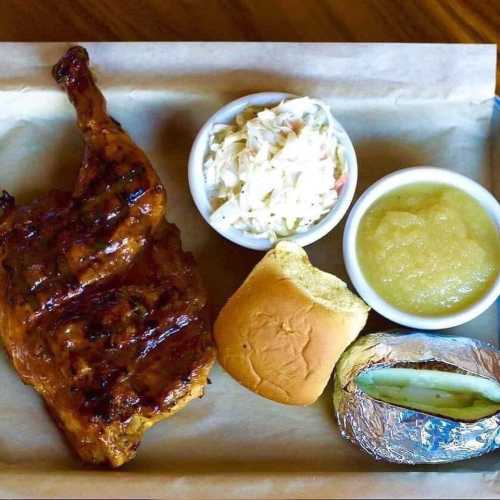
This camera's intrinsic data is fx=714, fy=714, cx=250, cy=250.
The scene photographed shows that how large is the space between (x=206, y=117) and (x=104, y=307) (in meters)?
0.75

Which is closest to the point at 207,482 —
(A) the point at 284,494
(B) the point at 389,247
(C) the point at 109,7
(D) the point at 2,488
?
(A) the point at 284,494

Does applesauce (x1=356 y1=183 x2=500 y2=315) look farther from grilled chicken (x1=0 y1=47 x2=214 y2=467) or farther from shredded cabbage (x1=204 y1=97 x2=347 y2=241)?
grilled chicken (x1=0 y1=47 x2=214 y2=467)

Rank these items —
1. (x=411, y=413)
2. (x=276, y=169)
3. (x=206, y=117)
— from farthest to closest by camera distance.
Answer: (x=206, y=117) → (x=276, y=169) → (x=411, y=413)

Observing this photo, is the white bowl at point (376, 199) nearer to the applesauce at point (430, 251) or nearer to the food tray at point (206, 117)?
the applesauce at point (430, 251)

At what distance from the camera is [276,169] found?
2076 mm

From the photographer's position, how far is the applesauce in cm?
206

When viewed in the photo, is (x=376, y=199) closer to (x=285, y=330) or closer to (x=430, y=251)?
(x=430, y=251)

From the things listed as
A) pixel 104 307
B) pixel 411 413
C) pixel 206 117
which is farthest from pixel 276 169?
→ pixel 411 413

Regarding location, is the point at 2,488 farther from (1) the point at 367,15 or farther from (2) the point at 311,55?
Answer: (1) the point at 367,15

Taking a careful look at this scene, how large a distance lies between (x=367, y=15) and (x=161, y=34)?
702mm

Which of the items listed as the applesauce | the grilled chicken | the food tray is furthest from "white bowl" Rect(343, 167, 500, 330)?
the grilled chicken

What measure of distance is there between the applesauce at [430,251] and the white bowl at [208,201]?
0.10 metres

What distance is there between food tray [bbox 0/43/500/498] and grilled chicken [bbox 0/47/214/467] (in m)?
0.22

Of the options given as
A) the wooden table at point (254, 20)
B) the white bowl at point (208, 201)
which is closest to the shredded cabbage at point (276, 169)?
the white bowl at point (208, 201)
